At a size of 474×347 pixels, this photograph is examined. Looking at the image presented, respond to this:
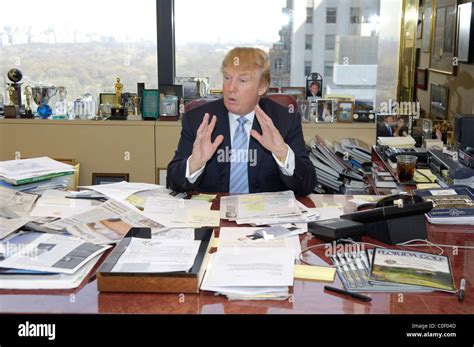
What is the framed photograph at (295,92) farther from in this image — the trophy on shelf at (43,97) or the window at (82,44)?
the trophy on shelf at (43,97)

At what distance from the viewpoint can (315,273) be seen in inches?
57.1

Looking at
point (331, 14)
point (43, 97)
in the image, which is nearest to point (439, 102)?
point (331, 14)

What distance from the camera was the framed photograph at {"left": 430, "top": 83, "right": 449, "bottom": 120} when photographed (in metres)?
A: 4.57

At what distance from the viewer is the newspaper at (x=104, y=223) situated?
168 cm

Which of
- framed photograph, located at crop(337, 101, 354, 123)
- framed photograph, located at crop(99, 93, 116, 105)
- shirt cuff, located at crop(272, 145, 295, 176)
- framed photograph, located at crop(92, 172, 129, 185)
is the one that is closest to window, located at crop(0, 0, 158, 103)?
framed photograph, located at crop(99, 93, 116, 105)

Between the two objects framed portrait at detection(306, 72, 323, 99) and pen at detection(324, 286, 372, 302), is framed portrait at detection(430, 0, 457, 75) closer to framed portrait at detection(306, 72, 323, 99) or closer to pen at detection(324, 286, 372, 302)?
framed portrait at detection(306, 72, 323, 99)

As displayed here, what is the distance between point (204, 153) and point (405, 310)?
1.20 meters

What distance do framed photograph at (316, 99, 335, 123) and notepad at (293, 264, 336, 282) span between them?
105 inches

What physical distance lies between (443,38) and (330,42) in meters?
0.90

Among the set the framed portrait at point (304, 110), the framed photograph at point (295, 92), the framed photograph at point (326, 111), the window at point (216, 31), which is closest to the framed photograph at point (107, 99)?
the window at point (216, 31)

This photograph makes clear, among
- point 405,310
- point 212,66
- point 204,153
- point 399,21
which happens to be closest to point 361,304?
point 405,310

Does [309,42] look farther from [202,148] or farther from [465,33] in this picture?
[202,148]
